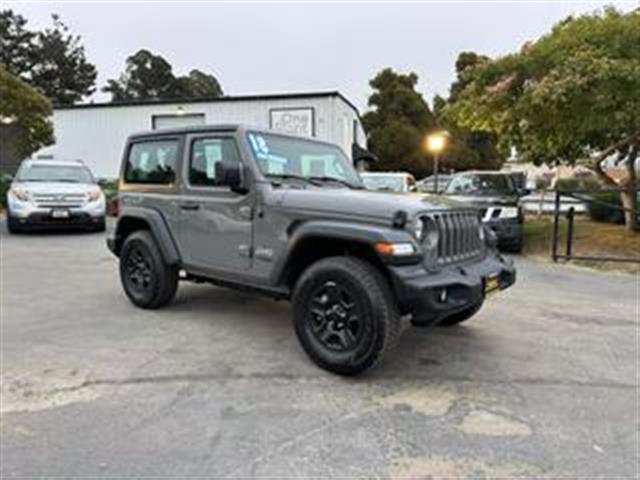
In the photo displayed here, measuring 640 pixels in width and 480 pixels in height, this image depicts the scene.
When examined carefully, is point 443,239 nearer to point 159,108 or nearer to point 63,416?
point 63,416

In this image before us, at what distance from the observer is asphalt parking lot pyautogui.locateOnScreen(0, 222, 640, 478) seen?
10.5 ft

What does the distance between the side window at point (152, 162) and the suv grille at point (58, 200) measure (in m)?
6.43

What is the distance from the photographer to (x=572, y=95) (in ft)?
32.3

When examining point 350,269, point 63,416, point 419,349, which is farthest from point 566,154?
point 63,416

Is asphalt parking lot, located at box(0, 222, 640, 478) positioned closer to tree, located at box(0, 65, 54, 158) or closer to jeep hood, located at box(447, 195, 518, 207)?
jeep hood, located at box(447, 195, 518, 207)

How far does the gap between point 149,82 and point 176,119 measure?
121 ft

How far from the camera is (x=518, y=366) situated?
184 inches

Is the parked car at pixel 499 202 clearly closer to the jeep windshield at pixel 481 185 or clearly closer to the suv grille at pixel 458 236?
the jeep windshield at pixel 481 185

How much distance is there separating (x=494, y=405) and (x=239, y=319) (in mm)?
2831

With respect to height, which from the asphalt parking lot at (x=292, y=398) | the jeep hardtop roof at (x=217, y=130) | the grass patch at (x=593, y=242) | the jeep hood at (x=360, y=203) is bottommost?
the asphalt parking lot at (x=292, y=398)

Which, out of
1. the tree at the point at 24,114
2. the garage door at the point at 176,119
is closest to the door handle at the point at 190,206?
the tree at the point at 24,114

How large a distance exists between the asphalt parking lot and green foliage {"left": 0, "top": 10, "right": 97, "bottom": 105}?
171 ft

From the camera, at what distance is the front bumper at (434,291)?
4008mm

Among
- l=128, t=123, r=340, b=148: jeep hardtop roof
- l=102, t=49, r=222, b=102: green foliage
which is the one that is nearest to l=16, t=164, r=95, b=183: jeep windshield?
l=128, t=123, r=340, b=148: jeep hardtop roof
